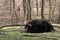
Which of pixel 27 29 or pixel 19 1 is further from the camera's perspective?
pixel 19 1

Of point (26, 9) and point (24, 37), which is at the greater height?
point (26, 9)

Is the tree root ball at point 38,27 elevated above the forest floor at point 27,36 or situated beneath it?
elevated above

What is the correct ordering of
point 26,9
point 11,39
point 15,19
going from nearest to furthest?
point 11,39
point 26,9
point 15,19

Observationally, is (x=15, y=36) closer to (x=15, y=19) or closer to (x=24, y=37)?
(x=24, y=37)

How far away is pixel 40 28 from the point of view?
9.17 feet

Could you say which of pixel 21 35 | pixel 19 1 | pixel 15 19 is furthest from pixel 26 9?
pixel 19 1

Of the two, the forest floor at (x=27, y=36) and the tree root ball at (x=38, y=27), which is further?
the tree root ball at (x=38, y=27)

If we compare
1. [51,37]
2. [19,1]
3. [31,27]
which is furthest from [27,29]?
[19,1]

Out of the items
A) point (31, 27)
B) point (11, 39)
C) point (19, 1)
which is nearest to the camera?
point (11, 39)

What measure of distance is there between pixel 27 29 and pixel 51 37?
44 centimetres

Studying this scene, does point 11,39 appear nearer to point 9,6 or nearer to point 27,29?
point 27,29

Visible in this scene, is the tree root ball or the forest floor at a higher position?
the tree root ball

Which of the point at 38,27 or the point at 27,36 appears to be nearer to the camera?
the point at 27,36

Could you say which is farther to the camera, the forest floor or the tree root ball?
the tree root ball
